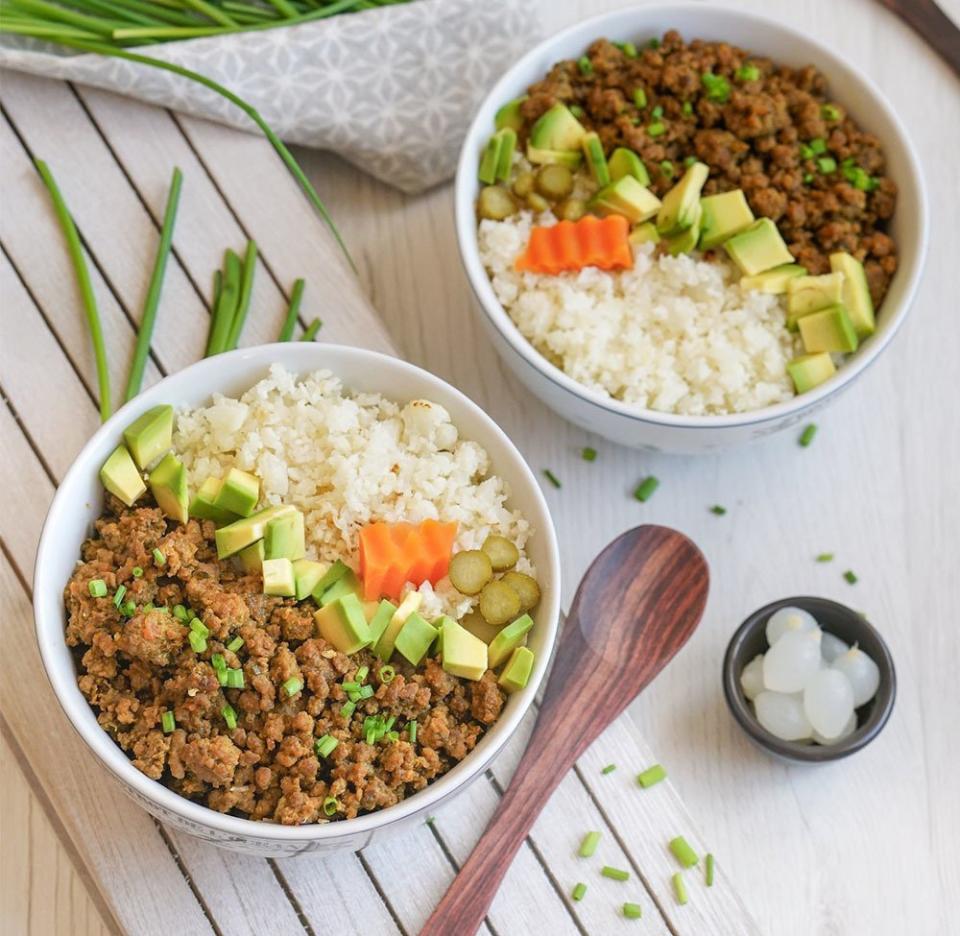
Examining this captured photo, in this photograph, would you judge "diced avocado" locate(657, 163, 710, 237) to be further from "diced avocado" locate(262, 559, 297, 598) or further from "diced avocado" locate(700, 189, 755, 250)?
"diced avocado" locate(262, 559, 297, 598)

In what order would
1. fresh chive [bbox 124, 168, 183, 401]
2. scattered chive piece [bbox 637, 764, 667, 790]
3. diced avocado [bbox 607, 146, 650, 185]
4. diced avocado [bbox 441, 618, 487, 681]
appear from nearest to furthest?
diced avocado [bbox 441, 618, 487, 681], scattered chive piece [bbox 637, 764, 667, 790], fresh chive [bbox 124, 168, 183, 401], diced avocado [bbox 607, 146, 650, 185]

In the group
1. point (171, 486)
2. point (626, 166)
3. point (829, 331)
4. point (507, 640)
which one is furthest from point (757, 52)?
point (171, 486)

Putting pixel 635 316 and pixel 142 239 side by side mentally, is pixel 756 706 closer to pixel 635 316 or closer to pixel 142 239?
pixel 635 316

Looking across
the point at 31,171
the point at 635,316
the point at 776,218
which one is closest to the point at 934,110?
the point at 776,218

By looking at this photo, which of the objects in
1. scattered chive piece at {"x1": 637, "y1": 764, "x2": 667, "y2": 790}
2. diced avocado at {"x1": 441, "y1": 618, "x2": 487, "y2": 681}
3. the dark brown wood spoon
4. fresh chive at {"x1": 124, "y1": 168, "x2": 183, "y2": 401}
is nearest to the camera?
diced avocado at {"x1": 441, "y1": 618, "x2": 487, "y2": 681}

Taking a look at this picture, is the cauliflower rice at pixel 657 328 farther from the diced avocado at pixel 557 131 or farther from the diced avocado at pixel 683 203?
the diced avocado at pixel 557 131

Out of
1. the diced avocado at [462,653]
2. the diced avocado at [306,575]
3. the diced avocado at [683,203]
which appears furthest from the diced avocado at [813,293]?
the diced avocado at [306,575]

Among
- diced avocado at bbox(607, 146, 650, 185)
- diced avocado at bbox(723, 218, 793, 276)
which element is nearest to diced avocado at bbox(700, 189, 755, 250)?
diced avocado at bbox(723, 218, 793, 276)

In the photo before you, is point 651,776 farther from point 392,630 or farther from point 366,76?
point 366,76
